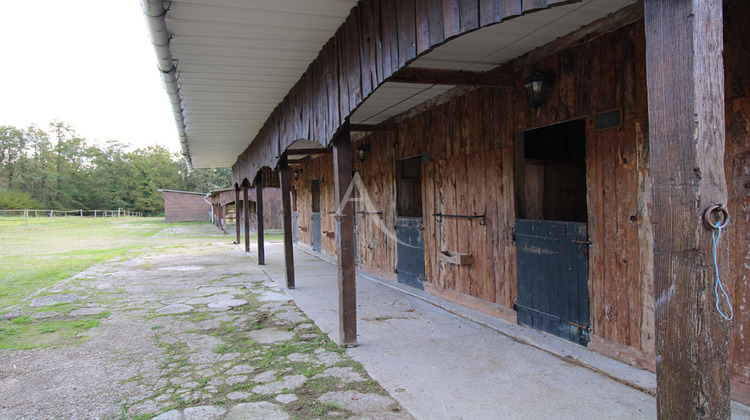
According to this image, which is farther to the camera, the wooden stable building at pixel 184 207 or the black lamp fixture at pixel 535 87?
the wooden stable building at pixel 184 207

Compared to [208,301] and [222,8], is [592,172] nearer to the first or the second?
[222,8]

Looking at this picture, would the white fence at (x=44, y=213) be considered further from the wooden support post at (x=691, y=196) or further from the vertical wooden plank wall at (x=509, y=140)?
the wooden support post at (x=691, y=196)

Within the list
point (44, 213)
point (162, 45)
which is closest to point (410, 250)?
point (162, 45)

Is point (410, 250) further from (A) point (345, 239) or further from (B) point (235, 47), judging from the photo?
(B) point (235, 47)

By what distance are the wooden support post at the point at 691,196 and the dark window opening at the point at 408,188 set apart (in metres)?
5.46

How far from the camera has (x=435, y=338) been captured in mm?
3934

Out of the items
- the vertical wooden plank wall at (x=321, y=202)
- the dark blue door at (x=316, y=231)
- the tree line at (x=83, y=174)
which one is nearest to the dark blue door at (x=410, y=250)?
the vertical wooden plank wall at (x=321, y=202)

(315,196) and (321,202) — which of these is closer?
(321,202)

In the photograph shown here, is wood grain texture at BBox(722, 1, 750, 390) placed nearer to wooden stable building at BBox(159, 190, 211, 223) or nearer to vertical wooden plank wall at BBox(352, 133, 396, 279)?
vertical wooden plank wall at BBox(352, 133, 396, 279)

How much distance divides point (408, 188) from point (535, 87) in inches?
131

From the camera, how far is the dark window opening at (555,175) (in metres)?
4.23

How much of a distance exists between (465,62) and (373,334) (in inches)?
106

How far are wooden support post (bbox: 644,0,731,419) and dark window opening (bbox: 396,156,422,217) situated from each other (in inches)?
215

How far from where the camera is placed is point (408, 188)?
22.2 ft
